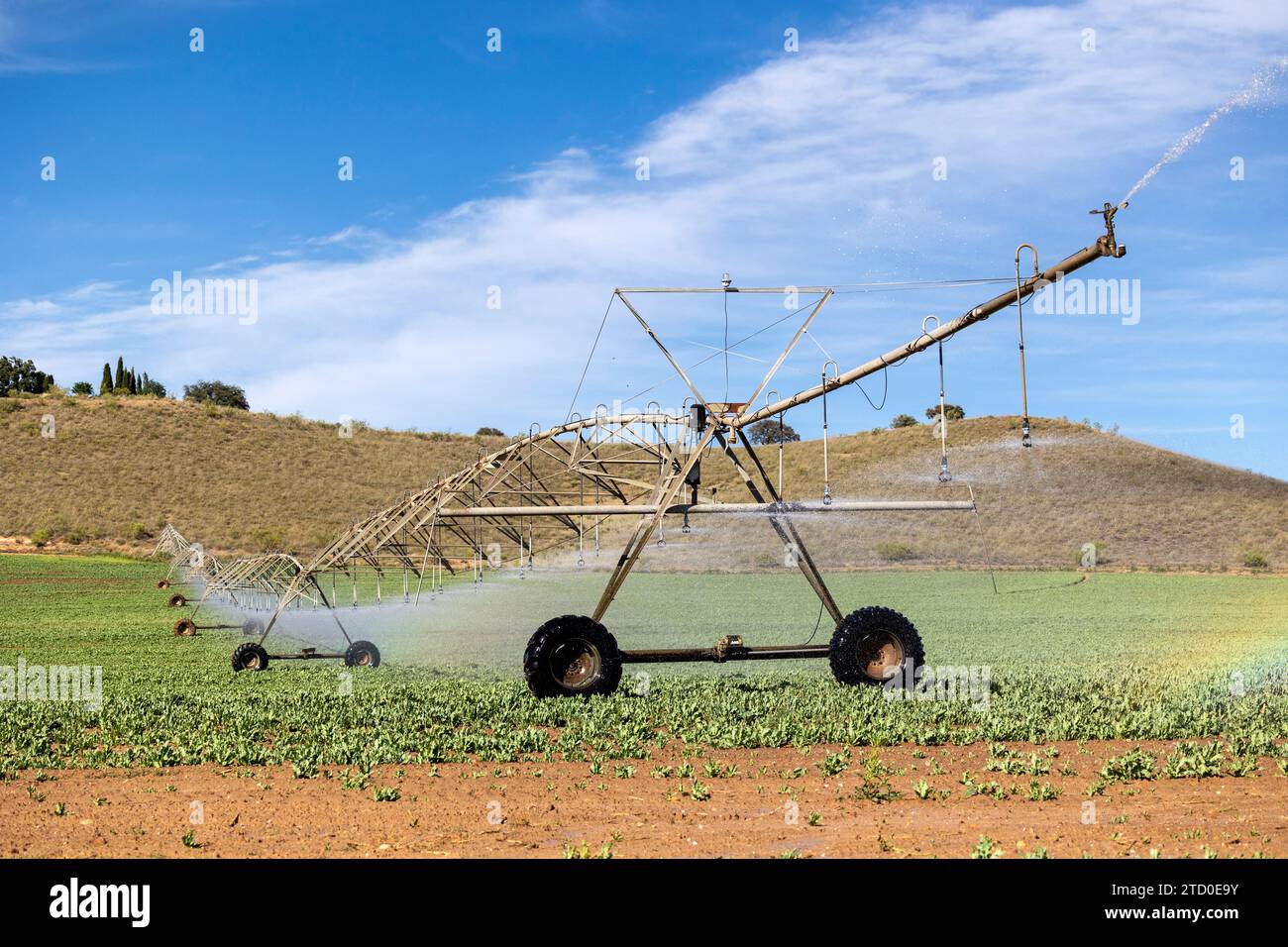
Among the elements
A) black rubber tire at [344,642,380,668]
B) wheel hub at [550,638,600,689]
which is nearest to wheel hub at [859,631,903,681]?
wheel hub at [550,638,600,689]

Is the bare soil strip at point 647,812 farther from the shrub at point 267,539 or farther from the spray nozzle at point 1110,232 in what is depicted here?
the shrub at point 267,539

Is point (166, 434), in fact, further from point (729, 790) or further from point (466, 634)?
point (729, 790)

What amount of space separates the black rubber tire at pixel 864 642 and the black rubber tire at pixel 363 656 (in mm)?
10718

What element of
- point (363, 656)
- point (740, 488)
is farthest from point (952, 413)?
point (363, 656)

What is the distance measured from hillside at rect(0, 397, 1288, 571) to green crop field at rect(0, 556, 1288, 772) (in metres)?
30.3

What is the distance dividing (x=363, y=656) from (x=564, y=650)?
29.8 feet

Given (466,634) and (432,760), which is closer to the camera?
(432,760)

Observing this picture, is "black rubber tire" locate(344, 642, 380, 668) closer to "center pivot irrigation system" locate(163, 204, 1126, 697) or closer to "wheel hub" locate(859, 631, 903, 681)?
"center pivot irrigation system" locate(163, 204, 1126, 697)

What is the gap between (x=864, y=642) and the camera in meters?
18.1

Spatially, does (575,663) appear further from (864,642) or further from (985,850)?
(985,850)

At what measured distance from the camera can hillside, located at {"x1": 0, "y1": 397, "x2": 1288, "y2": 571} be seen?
7688cm

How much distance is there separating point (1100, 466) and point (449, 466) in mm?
55260

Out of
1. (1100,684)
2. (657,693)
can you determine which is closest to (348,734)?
(657,693)

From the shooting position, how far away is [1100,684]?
64.7 feet
